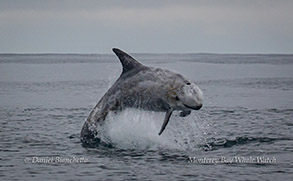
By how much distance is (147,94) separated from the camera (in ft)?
64.2

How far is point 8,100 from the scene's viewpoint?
121 ft

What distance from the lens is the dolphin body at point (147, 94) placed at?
18.8 metres

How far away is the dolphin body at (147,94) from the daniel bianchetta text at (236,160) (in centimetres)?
157

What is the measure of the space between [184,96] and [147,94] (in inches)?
59.4

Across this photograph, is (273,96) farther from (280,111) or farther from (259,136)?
(259,136)

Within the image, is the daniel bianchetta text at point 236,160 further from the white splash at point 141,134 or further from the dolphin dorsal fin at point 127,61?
the dolphin dorsal fin at point 127,61

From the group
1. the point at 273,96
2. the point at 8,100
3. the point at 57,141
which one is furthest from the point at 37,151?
the point at 273,96

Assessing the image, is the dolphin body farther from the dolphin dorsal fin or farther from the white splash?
the white splash

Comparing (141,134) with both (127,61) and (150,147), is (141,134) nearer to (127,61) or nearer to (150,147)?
(150,147)

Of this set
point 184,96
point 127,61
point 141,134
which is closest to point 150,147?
point 141,134

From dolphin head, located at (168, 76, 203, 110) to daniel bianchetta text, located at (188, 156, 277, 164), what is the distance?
1.76 m

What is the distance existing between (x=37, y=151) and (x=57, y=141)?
6.30 ft

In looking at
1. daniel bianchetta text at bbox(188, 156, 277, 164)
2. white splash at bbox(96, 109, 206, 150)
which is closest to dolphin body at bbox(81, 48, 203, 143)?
white splash at bbox(96, 109, 206, 150)

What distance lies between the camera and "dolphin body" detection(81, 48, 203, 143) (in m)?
18.8
